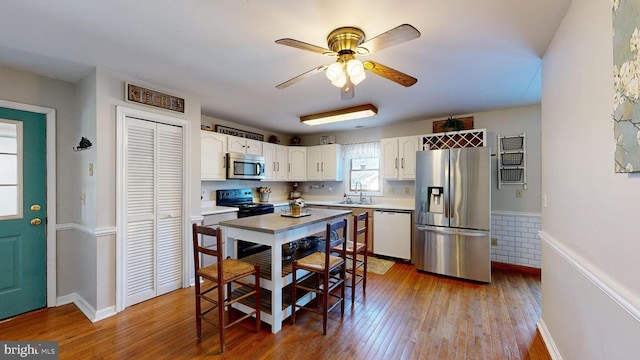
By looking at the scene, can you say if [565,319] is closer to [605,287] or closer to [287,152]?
[605,287]

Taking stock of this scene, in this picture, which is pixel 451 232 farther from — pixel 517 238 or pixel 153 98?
pixel 153 98

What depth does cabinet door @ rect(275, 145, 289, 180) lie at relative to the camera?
5.17 meters

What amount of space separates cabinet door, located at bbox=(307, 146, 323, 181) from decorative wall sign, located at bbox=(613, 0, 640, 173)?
447cm

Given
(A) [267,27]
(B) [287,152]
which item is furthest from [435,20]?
(B) [287,152]

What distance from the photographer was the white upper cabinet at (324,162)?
17.2ft

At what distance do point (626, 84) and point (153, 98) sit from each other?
3611 millimetres

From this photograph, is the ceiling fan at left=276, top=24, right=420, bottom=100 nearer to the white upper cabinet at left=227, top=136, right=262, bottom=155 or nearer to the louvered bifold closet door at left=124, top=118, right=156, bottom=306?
the louvered bifold closet door at left=124, top=118, right=156, bottom=306

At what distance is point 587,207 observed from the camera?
139 centimetres

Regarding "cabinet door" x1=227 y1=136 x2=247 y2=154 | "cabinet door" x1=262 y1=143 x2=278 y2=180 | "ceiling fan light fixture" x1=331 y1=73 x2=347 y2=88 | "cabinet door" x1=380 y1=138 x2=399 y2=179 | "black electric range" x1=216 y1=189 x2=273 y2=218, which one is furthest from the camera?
"cabinet door" x1=262 y1=143 x2=278 y2=180

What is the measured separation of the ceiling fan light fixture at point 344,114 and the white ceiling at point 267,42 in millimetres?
295

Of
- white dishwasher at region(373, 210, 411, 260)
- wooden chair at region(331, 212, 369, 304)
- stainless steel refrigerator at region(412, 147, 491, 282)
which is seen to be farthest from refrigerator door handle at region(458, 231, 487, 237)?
wooden chair at region(331, 212, 369, 304)

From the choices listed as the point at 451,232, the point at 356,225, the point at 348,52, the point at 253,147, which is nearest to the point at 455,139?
the point at 451,232

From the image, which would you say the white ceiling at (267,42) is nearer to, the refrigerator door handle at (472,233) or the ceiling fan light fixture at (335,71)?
the ceiling fan light fixture at (335,71)

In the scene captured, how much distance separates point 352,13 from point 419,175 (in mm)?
2659
